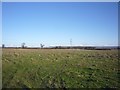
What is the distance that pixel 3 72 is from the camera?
26.6 metres

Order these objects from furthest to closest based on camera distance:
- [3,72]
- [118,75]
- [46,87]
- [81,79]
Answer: [3,72], [118,75], [81,79], [46,87]

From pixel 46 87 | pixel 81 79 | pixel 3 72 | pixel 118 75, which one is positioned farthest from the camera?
pixel 3 72

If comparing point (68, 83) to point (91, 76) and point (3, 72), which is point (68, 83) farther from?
point (3, 72)

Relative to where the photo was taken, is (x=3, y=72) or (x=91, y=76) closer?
(x=91, y=76)

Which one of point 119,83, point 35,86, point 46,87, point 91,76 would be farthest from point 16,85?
point 119,83

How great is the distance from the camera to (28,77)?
78.3 feet

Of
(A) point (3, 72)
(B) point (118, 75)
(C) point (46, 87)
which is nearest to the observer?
(C) point (46, 87)

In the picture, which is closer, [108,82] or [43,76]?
[108,82]

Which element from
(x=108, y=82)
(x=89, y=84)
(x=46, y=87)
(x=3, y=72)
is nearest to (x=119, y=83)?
(x=108, y=82)

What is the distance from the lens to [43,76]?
946 inches

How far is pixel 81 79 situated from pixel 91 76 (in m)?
1.80

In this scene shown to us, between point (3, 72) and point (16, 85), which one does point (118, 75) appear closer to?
point (16, 85)

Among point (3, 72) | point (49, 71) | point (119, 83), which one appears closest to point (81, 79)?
point (119, 83)

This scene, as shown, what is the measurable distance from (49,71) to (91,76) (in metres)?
6.12
